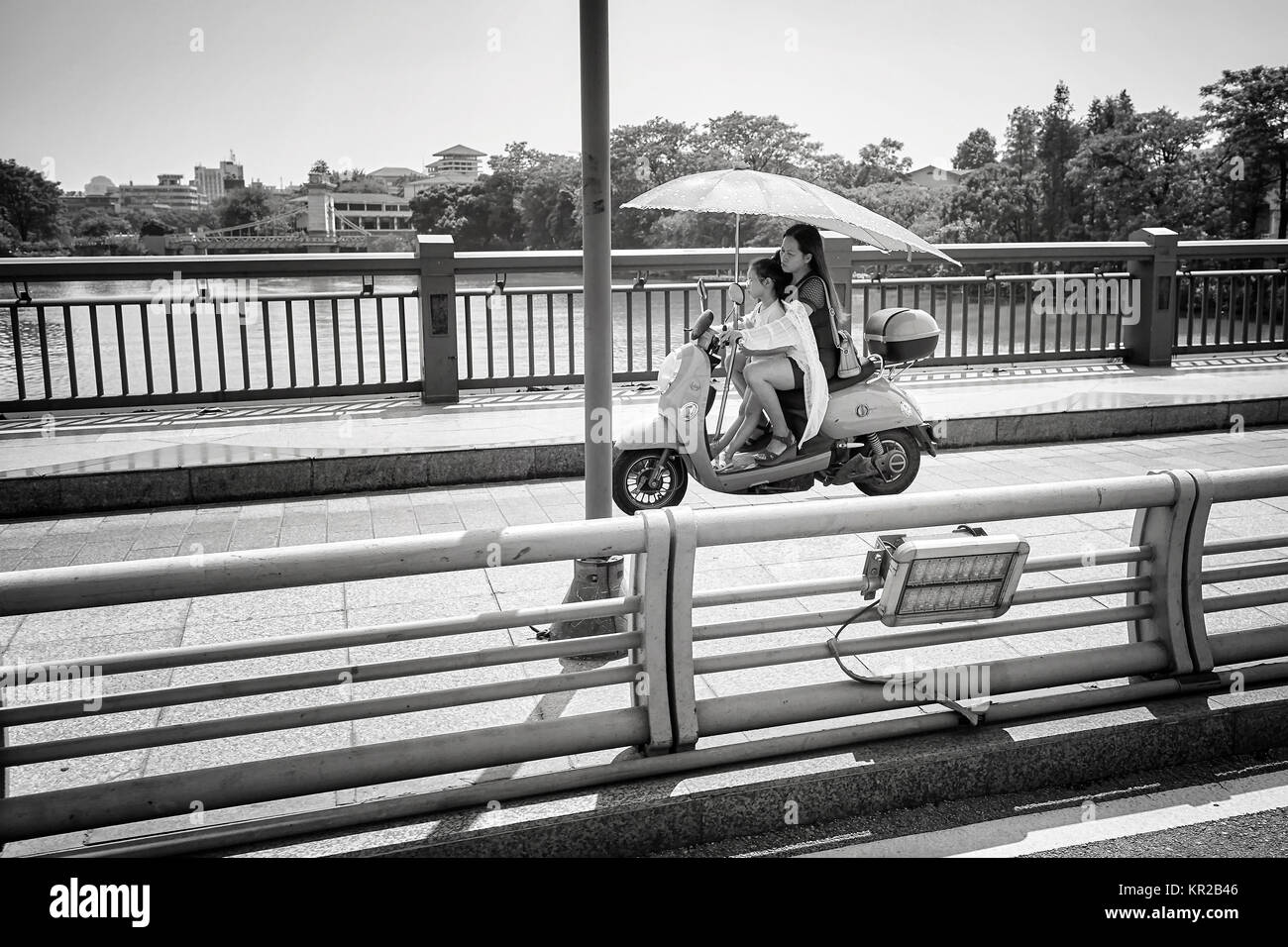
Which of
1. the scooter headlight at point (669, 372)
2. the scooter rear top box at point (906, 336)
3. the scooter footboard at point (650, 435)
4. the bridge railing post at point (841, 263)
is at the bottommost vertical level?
the scooter footboard at point (650, 435)

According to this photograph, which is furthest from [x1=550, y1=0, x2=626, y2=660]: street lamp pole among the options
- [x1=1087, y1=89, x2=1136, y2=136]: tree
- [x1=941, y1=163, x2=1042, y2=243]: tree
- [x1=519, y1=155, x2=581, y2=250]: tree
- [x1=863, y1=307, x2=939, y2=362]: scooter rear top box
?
[x1=1087, y1=89, x2=1136, y2=136]: tree

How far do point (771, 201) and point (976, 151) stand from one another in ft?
307

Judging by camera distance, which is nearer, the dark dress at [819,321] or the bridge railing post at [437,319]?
the dark dress at [819,321]

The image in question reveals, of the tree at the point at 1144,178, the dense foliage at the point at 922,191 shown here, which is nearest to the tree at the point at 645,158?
the dense foliage at the point at 922,191

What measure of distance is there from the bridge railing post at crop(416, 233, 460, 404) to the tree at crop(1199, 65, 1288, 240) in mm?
48070

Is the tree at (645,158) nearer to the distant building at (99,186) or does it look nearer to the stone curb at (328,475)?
the distant building at (99,186)

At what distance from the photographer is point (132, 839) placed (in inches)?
118

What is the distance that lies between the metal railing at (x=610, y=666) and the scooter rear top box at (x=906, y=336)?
3.30m

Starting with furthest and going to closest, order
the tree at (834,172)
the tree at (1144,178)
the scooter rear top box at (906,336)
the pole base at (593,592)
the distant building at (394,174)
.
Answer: the tree at (1144,178) → the tree at (834,172) → the distant building at (394,174) → the scooter rear top box at (906,336) → the pole base at (593,592)

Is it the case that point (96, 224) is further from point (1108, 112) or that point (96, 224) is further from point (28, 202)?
point (1108, 112)

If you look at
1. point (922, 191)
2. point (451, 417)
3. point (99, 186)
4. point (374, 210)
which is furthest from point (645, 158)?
point (922, 191)

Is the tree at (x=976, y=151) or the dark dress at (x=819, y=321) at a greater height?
the tree at (x=976, y=151)

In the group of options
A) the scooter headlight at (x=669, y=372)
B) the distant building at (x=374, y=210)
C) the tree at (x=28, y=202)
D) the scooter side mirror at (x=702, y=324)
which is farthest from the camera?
the distant building at (x=374, y=210)

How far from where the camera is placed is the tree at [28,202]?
16.2 metres
